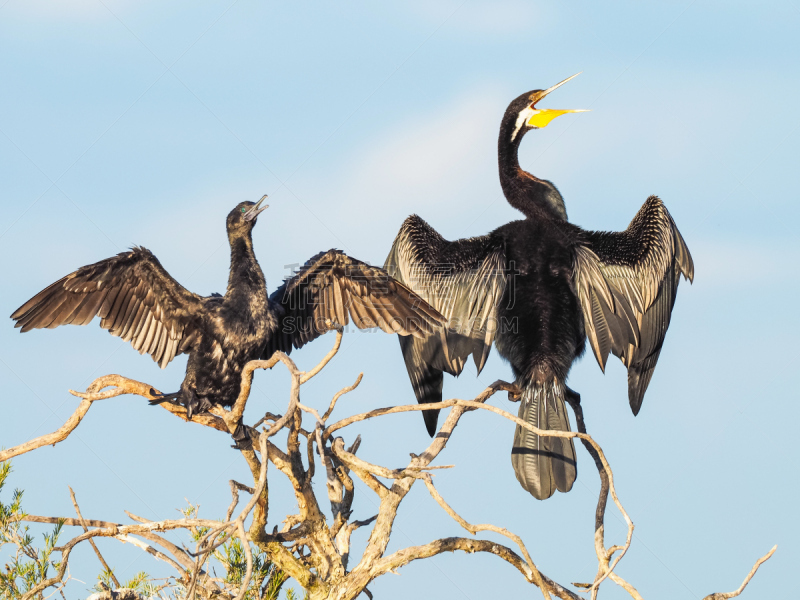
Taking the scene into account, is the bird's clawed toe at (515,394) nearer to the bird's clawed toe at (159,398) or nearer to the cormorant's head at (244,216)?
the cormorant's head at (244,216)

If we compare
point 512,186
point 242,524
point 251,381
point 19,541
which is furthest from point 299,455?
point 512,186

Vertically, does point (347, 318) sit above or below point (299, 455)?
above

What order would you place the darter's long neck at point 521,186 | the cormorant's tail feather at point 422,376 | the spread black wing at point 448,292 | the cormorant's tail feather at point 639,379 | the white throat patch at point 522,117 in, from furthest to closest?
the white throat patch at point 522,117
the darter's long neck at point 521,186
the cormorant's tail feather at point 422,376
the cormorant's tail feather at point 639,379
the spread black wing at point 448,292

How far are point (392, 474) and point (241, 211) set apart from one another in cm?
187

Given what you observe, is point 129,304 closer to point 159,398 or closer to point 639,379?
point 159,398

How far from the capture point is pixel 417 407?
382 cm

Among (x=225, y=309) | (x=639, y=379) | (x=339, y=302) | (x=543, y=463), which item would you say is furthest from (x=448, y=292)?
(x=225, y=309)

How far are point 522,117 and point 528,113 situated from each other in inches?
2.5

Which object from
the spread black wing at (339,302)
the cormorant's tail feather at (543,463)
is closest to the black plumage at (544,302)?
the cormorant's tail feather at (543,463)

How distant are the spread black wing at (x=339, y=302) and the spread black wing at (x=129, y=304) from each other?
20.0 inches

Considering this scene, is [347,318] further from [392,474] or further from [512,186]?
[512,186]

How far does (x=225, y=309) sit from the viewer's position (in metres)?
4.46

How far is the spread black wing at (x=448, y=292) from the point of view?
527cm

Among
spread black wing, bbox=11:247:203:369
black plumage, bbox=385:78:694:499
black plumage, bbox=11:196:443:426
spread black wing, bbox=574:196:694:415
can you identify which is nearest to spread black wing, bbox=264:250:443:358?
black plumage, bbox=11:196:443:426
